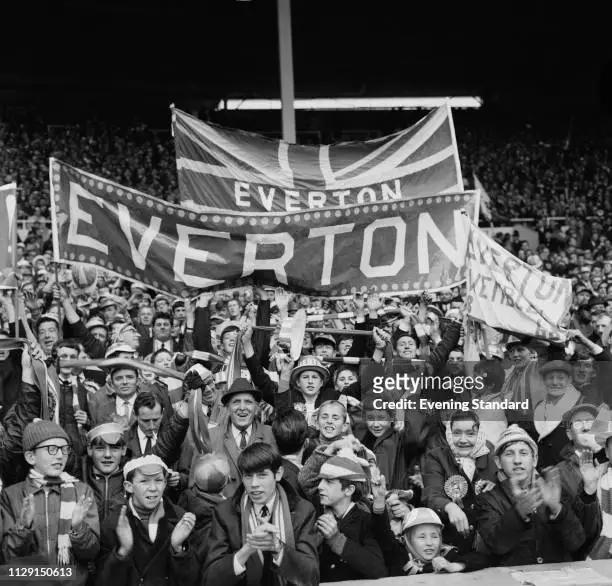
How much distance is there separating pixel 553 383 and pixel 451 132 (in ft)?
11.3

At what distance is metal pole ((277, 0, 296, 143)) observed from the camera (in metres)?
13.1

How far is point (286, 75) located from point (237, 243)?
6609mm

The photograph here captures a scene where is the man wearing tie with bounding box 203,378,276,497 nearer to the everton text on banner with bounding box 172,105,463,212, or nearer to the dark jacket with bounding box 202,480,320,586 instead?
the dark jacket with bounding box 202,480,320,586

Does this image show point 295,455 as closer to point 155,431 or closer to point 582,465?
point 155,431

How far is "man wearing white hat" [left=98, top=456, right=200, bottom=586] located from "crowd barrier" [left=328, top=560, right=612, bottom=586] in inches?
24.5

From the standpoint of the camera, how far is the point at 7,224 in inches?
295

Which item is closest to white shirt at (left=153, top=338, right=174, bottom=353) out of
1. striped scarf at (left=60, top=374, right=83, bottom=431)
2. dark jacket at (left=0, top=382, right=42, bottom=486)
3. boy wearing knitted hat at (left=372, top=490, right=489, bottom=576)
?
striped scarf at (left=60, top=374, right=83, bottom=431)

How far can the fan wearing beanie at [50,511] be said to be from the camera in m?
5.37

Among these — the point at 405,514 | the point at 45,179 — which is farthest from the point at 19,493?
the point at 45,179

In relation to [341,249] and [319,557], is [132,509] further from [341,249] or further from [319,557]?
[341,249]

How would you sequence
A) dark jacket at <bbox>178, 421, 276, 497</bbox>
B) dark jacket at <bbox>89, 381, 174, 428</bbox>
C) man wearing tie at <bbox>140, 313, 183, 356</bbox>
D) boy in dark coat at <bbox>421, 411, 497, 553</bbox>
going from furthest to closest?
man wearing tie at <bbox>140, 313, 183, 356</bbox> < dark jacket at <bbox>89, 381, 174, 428</bbox> < dark jacket at <bbox>178, 421, 276, 497</bbox> < boy in dark coat at <bbox>421, 411, 497, 553</bbox>

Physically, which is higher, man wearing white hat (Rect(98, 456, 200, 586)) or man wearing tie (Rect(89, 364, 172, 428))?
man wearing tie (Rect(89, 364, 172, 428))

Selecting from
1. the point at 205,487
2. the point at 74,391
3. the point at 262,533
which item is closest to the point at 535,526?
the point at 262,533

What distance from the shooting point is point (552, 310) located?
26.5 ft
